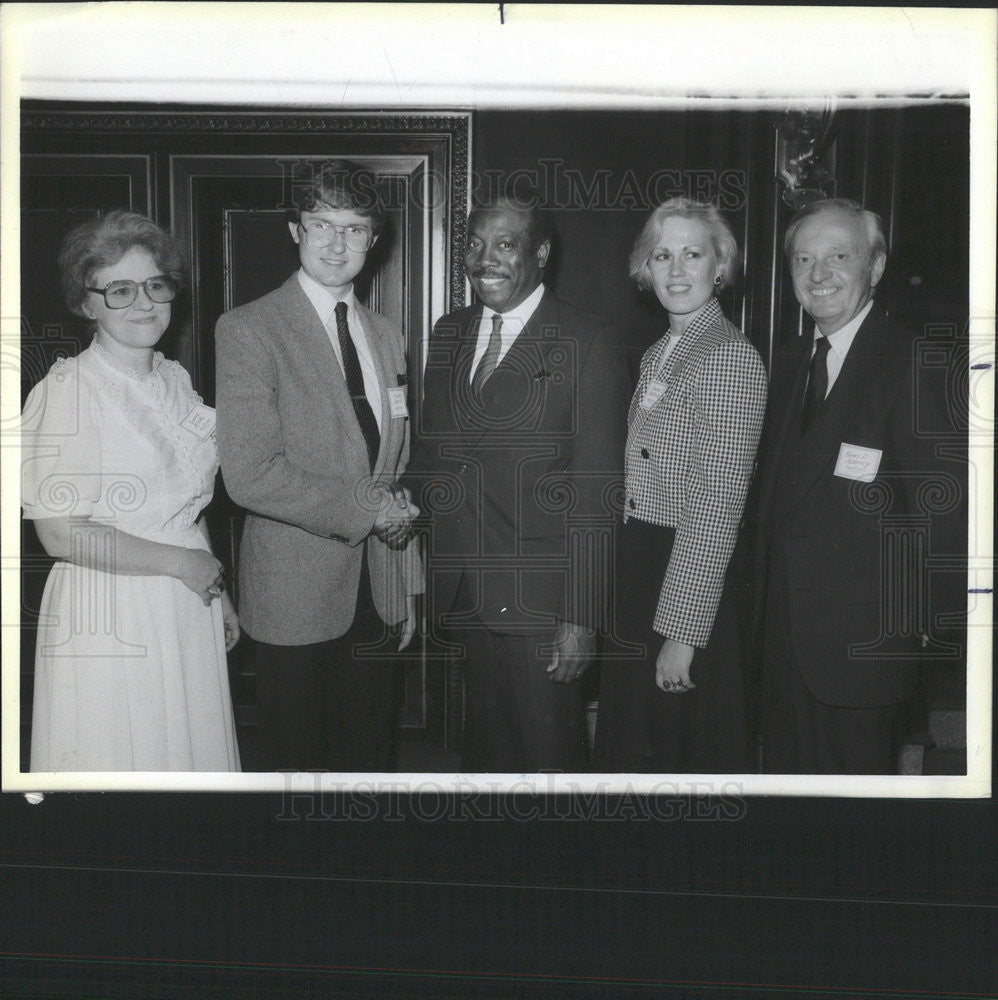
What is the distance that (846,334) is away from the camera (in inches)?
101

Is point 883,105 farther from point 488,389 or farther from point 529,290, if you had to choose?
point 488,389

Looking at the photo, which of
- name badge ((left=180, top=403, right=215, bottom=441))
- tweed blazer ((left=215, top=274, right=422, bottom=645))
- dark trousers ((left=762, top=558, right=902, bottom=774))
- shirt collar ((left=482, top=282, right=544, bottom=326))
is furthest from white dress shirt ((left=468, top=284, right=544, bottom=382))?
dark trousers ((left=762, top=558, right=902, bottom=774))

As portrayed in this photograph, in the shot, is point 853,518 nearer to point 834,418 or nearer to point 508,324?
point 834,418

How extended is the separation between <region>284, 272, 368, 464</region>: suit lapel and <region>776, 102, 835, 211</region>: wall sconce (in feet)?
3.59

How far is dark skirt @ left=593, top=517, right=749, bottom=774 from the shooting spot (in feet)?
8.43

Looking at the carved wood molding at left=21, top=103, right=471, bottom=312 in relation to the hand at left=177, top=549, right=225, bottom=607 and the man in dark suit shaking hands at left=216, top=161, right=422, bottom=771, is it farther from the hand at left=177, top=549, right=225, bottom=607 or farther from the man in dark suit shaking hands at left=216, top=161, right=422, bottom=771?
the hand at left=177, top=549, right=225, bottom=607

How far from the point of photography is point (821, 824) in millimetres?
2699

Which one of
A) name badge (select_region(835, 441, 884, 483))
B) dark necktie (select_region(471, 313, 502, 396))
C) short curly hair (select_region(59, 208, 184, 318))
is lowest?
name badge (select_region(835, 441, 884, 483))

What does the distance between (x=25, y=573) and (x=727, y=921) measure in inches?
70.7

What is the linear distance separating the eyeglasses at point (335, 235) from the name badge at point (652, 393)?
71cm

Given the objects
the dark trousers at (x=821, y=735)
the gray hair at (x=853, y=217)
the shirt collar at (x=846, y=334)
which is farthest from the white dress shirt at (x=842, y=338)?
the dark trousers at (x=821, y=735)

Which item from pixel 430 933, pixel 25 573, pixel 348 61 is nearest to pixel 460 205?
pixel 348 61

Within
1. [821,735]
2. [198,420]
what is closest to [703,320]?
[821,735]

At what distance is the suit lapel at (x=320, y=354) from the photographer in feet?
8.52
